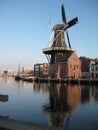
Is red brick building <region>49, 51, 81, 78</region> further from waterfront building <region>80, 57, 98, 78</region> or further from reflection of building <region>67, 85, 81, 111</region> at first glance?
reflection of building <region>67, 85, 81, 111</region>

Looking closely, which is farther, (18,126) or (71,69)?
(71,69)

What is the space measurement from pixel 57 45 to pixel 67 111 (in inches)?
2657

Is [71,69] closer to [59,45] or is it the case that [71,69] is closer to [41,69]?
[59,45]

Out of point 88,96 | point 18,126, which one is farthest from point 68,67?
point 18,126

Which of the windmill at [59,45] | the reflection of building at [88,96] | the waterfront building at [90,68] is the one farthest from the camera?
the waterfront building at [90,68]

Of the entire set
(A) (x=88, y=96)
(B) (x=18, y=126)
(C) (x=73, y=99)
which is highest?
(B) (x=18, y=126)

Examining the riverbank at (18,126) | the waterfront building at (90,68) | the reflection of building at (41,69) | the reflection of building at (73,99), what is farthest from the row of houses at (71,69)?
the riverbank at (18,126)

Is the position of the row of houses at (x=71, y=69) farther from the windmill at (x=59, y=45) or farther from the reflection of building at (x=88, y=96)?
the reflection of building at (x=88, y=96)

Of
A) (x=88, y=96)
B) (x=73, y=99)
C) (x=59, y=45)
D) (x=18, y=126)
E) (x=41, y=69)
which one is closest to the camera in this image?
(x=18, y=126)

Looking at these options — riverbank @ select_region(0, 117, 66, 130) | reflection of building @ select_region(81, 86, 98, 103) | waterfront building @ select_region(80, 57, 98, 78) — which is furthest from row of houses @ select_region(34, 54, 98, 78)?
riverbank @ select_region(0, 117, 66, 130)

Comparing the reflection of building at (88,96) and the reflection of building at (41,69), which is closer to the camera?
the reflection of building at (88,96)

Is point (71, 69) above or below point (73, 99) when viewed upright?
above

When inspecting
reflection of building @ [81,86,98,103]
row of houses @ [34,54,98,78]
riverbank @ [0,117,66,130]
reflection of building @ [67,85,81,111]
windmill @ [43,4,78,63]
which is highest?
windmill @ [43,4,78,63]

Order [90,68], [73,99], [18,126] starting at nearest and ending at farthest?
[18,126]
[73,99]
[90,68]
